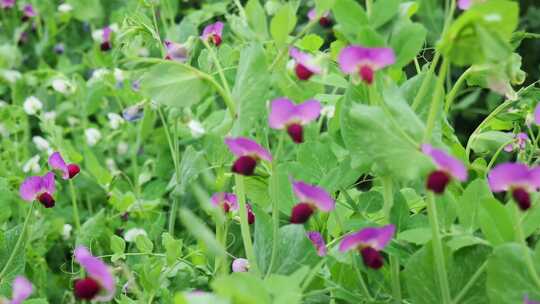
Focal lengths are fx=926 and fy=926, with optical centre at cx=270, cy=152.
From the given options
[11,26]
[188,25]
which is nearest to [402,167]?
[188,25]

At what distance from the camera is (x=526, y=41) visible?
2.75 m

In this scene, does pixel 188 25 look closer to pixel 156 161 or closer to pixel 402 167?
pixel 156 161

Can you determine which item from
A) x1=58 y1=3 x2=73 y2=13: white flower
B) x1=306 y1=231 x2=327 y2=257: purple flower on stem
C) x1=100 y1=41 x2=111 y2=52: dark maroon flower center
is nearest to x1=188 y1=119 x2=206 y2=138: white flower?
x1=100 y1=41 x2=111 y2=52: dark maroon flower center

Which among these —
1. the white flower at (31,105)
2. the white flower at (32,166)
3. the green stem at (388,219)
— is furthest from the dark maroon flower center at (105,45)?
the green stem at (388,219)

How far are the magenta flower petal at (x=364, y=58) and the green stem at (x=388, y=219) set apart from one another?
5.1 inches

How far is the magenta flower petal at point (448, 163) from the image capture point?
0.74 m

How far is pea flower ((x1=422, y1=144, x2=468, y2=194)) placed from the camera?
74cm

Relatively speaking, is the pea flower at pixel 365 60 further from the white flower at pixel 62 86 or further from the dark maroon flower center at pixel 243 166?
the white flower at pixel 62 86

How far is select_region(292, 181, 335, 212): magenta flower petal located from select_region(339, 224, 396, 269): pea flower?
0.13 ft

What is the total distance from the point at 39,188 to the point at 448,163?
1.82 feet

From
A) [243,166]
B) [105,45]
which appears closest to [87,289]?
[243,166]

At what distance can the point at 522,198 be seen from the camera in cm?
75

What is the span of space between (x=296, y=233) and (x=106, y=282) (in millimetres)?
229

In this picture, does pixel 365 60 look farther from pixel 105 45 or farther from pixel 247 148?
pixel 105 45
